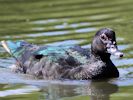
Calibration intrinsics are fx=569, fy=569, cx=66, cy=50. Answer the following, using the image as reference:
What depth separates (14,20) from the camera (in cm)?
1778

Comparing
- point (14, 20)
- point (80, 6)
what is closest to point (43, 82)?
point (14, 20)

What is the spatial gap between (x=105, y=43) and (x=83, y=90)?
1.19 metres

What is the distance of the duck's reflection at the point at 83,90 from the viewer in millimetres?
10250

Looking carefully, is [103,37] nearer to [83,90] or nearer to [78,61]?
[78,61]

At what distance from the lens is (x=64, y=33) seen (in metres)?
15.5

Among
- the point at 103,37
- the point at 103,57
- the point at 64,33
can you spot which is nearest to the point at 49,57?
the point at 103,57

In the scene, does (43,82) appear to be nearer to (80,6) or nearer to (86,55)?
(86,55)

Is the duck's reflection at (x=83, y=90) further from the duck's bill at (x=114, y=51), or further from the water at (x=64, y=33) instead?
the duck's bill at (x=114, y=51)

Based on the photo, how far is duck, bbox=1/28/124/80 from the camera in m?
11.4

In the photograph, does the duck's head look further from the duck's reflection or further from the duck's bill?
the duck's reflection

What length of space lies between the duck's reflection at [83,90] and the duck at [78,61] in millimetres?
A: 274

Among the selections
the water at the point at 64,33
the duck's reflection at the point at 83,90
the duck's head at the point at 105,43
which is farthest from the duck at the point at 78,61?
the duck's reflection at the point at 83,90

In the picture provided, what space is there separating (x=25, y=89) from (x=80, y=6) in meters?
9.06

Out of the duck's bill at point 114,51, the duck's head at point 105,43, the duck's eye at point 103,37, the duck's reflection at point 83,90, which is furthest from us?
the duck's eye at point 103,37
